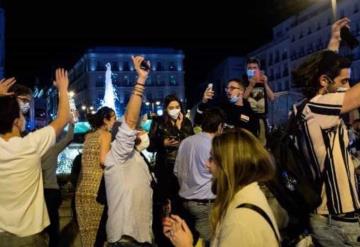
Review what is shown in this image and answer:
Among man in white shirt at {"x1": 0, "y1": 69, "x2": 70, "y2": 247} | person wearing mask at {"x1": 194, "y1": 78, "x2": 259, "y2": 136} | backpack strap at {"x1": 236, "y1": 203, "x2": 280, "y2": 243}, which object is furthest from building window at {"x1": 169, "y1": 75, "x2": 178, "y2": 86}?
backpack strap at {"x1": 236, "y1": 203, "x2": 280, "y2": 243}

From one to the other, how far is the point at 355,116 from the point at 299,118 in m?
7.82

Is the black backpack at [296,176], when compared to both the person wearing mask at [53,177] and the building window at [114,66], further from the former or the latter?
the building window at [114,66]

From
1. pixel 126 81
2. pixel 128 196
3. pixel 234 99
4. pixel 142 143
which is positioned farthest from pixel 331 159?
pixel 126 81

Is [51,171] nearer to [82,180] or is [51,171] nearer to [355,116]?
[82,180]

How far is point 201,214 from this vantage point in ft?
20.7

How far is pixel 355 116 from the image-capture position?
11055mm

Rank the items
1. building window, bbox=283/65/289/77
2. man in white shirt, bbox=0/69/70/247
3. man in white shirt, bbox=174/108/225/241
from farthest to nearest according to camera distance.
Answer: building window, bbox=283/65/289/77 → man in white shirt, bbox=174/108/225/241 → man in white shirt, bbox=0/69/70/247

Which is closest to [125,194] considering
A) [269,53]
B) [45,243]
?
[45,243]

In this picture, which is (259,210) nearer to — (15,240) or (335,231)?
(335,231)

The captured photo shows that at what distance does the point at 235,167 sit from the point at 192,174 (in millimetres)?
3455

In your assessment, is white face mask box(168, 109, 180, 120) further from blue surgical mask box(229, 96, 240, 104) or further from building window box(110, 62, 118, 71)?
building window box(110, 62, 118, 71)

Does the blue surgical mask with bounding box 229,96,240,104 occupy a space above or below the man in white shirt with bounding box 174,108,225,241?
above

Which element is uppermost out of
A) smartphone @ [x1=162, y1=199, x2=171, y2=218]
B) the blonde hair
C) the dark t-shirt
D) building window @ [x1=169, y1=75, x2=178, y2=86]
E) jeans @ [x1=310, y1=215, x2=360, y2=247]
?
building window @ [x1=169, y1=75, x2=178, y2=86]

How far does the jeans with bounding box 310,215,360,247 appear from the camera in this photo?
11.9 feet
